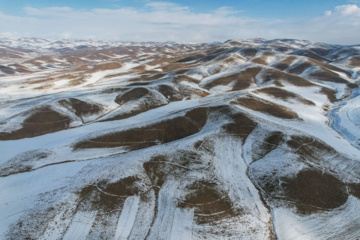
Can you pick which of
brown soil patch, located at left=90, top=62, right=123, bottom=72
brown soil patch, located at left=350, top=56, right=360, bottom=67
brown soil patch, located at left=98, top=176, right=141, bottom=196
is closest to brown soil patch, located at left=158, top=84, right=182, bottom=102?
brown soil patch, located at left=98, top=176, right=141, bottom=196

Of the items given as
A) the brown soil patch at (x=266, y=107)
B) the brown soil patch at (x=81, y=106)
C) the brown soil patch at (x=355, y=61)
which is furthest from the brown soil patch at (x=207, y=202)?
A: the brown soil patch at (x=355, y=61)

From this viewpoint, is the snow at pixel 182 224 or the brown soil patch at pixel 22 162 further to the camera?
the brown soil patch at pixel 22 162

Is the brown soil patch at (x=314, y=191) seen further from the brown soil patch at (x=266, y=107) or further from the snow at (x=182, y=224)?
the brown soil patch at (x=266, y=107)

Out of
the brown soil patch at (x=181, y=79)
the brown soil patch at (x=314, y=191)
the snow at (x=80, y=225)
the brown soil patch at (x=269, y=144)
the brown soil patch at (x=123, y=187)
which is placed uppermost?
the brown soil patch at (x=181, y=79)

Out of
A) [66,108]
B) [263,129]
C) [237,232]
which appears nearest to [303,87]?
[263,129]

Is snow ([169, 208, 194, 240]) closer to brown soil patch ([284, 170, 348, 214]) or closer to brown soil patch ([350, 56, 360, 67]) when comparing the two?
brown soil patch ([284, 170, 348, 214])

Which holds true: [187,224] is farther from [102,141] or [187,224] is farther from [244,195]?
[102,141]
